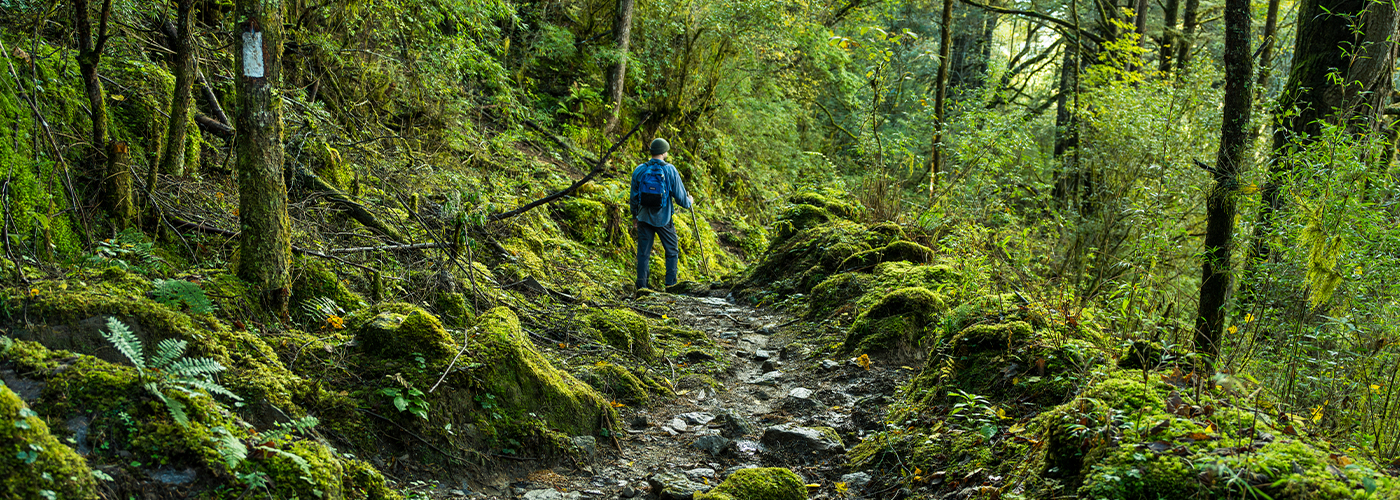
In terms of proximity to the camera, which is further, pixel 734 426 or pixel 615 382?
pixel 615 382

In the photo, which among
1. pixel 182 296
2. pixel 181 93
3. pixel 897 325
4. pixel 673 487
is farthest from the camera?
pixel 897 325

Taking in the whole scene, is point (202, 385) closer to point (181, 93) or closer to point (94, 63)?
point (94, 63)

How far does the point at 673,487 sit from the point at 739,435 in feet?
3.02

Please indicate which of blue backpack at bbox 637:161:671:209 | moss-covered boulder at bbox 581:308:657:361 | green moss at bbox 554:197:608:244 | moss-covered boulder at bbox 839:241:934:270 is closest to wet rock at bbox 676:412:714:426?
moss-covered boulder at bbox 581:308:657:361

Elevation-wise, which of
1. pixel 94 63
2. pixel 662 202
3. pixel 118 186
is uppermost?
pixel 94 63

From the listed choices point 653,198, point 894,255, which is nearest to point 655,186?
point 653,198

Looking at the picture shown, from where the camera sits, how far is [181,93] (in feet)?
14.2

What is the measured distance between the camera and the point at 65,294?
2957mm

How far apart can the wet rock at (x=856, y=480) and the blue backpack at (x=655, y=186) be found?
5.49 metres

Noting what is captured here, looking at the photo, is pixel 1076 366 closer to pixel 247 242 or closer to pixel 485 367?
pixel 485 367

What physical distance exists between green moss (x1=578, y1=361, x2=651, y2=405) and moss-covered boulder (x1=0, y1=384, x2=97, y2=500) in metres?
3.01

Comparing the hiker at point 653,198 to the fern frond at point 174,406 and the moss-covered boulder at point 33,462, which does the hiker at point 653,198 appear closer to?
the fern frond at point 174,406

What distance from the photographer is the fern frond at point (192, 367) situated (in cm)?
265

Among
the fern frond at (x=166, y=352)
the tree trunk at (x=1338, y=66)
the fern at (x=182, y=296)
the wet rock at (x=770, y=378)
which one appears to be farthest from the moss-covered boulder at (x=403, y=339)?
the tree trunk at (x=1338, y=66)
